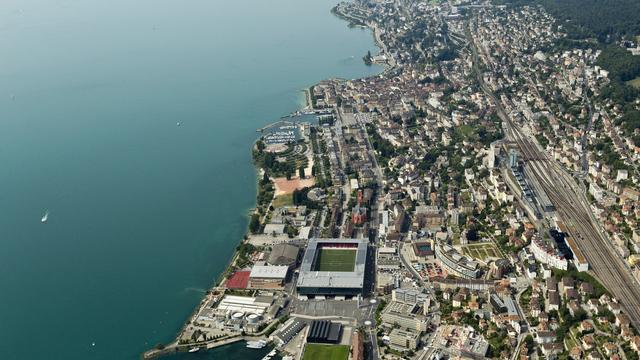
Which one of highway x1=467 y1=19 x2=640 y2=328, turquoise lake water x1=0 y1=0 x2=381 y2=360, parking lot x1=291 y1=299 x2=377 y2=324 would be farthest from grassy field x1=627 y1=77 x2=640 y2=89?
parking lot x1=291 y1=299 x2=377 y2=324

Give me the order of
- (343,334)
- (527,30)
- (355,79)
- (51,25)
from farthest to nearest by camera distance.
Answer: (51,25)
(527,30)
(355,79)
(343,334)

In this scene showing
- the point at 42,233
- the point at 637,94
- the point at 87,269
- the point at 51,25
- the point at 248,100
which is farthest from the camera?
the point at 51,25

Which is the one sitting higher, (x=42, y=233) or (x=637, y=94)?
(x=637, y=94)

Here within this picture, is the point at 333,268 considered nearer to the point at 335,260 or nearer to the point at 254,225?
the point at 335,260

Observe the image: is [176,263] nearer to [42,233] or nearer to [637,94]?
[42,233]

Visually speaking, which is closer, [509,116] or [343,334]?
[343,334]

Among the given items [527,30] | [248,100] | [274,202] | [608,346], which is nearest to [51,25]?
[248,100]

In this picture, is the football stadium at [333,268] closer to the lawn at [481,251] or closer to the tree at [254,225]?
the tree at [254,225]
